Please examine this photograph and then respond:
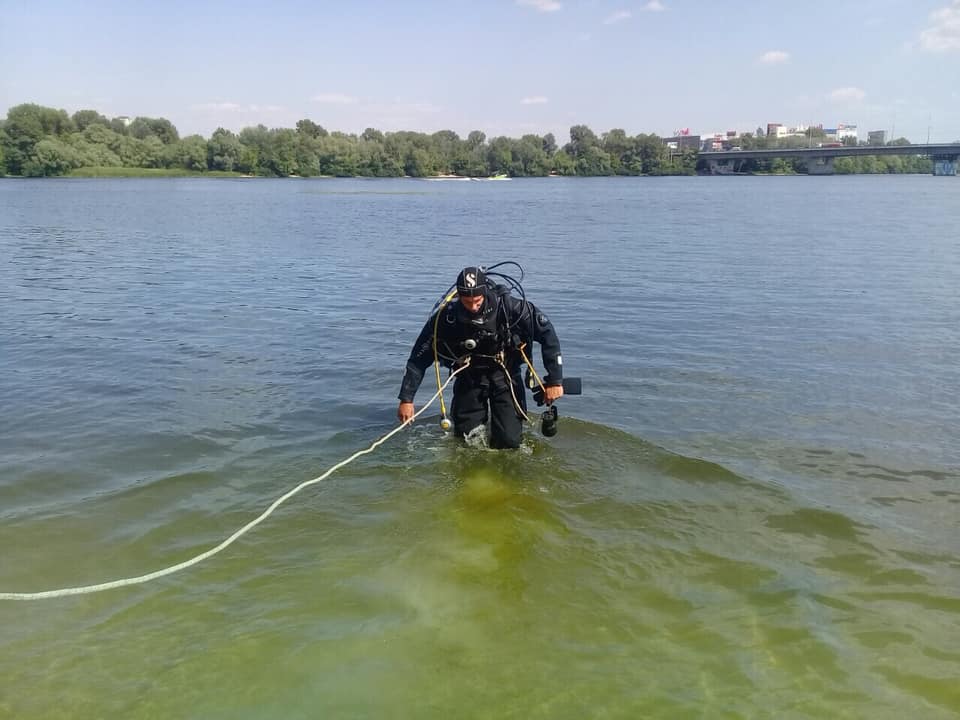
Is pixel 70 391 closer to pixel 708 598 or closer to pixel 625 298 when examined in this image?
pixel 708 598

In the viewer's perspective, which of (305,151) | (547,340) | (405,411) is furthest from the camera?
(305,151)

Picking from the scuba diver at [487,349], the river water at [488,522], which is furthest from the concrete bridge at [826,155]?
the scuba diver at [487,349]

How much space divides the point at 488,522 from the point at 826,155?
468ft

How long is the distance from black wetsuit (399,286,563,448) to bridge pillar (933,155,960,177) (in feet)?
496

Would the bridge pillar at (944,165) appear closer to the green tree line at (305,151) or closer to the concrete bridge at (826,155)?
the concrete bridge at (826,155)

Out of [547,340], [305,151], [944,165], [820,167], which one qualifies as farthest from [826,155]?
[547,340]

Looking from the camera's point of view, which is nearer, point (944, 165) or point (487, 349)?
point (487, 349)

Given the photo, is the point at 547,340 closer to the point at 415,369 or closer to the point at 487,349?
the point at 487,349

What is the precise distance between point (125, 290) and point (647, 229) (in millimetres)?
26089

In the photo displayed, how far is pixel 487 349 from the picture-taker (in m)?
7.96

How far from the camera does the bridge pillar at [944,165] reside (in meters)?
133

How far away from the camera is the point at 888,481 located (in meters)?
7.93

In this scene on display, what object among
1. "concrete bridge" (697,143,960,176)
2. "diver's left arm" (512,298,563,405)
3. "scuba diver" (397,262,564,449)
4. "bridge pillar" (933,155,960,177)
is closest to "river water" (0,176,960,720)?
"scuba diver" (397,262,564,449)

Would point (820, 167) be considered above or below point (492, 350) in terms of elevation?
above
